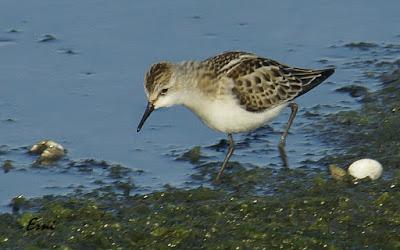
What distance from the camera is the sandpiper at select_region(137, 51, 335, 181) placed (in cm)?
964

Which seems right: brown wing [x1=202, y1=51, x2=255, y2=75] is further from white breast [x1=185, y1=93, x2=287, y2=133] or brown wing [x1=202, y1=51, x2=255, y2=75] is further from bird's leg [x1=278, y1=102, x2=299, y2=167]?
bird's leg [x1=278, y1=102, x2=299, y2=167]

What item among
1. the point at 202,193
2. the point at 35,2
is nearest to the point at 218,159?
the point at 202,193

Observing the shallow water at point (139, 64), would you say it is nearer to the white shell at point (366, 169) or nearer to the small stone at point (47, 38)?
the small stone at point (47, 38)

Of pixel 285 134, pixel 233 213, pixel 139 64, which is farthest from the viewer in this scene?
pixel 139 64

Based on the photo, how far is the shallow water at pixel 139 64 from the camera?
10.3m

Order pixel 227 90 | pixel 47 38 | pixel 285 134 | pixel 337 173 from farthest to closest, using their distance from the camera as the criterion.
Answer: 1. pixel 47 38
2. pixel 285 134
3. pixel 227 90
4. pixel 337 173

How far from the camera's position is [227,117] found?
964cm

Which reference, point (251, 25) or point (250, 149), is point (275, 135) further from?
point (251, 25)

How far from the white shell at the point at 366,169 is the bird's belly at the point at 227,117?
3.40 ft

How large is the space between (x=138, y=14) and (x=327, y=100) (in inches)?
100

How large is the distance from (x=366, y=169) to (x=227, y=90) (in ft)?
4.62

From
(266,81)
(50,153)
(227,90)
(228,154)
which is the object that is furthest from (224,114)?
(50,153)

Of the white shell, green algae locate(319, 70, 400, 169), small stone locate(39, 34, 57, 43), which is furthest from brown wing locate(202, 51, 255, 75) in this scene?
small stone locate(39, 34, 57, 43)

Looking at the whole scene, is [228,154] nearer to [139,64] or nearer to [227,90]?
[227,90]
